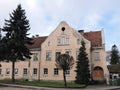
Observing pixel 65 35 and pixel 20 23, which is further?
pixel 65 35

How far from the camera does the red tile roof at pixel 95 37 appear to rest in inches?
1871

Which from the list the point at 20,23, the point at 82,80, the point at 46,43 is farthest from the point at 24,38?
the point at 82,80

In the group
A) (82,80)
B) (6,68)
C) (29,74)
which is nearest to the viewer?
(82,80)

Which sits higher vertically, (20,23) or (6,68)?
(20,23)

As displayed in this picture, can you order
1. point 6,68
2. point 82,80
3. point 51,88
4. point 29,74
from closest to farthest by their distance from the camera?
1. point 51,88
2. point 82,80
3. point 29,74
4. point 6,68

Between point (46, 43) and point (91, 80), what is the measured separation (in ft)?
41.0

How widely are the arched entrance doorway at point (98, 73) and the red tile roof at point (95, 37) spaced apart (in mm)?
4625

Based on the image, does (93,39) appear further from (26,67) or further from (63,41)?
(26,67)

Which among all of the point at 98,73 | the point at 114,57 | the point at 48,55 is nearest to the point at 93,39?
the point at 98,73

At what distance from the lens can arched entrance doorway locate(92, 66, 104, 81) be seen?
4616 centimetres

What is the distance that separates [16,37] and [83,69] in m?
12.8

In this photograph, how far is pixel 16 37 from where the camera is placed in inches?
1644

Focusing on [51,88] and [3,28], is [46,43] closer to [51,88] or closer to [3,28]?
[3,28]

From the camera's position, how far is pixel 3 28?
42.2 m
